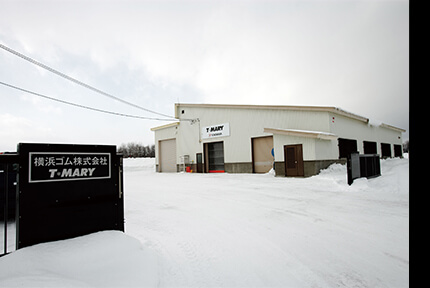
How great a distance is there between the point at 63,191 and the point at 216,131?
18.0 m

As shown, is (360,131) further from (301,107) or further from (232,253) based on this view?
(232,253)

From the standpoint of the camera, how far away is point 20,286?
6.87 feet

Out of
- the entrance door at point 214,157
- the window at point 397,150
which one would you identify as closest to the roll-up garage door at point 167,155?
the entrance door at point 214,157

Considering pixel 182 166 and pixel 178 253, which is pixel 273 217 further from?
pixel 182 166

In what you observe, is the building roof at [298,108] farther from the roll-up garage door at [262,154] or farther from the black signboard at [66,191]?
the black signboard at [66,191]

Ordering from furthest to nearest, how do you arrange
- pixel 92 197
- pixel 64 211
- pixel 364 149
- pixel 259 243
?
pixel 364 149, pixel 259 243, pixel 92 197, pixel 64 211

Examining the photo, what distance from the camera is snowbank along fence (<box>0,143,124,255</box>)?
2832 millimetres

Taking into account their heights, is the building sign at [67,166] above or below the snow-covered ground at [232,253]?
above

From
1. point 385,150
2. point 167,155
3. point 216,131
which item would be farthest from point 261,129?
point 385,150

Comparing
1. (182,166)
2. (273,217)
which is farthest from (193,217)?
(182,166)

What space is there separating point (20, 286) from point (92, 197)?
4.34 feet

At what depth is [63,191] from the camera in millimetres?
3090

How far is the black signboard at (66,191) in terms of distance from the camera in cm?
286

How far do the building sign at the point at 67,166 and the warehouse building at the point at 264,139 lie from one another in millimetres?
12531
